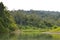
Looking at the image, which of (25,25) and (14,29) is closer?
(14,29)

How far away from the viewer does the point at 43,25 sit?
10469 cm

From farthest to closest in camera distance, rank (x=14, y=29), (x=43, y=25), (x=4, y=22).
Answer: (x=43, y=25) < (x=14, y=29) < (x=4, y=22)

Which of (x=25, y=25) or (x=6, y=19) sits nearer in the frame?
(x=6, y=19)

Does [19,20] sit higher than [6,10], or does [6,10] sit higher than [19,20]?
[6,10]

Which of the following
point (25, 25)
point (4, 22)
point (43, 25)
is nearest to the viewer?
point (4, 22)

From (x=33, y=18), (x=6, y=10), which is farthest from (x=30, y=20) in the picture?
(x=6, y=10)

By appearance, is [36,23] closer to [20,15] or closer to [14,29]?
[20,15]

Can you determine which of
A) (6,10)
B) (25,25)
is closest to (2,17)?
(6,10)

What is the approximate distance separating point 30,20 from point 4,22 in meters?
43.0

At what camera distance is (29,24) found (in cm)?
10112

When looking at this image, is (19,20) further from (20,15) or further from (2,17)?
(2,17)

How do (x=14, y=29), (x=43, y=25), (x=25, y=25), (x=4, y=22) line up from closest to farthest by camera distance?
(x=4, y=22) < (x=14, y=29) < (x=25, y=25) < (x=43, y=25)

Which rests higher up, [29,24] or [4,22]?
[4,22]

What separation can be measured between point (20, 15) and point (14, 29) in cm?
3626
